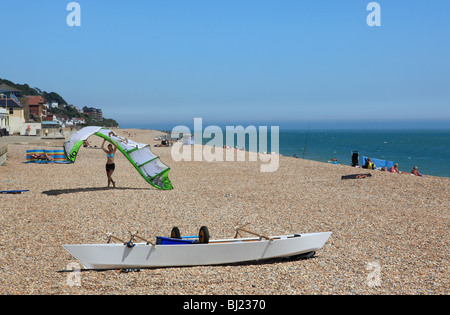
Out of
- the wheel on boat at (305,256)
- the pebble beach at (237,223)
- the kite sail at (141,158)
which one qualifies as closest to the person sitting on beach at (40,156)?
the pebble beach at (237,223)

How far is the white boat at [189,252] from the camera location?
308 inches

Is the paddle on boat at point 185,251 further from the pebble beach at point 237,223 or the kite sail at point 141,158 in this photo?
the kite sail at point 141,158

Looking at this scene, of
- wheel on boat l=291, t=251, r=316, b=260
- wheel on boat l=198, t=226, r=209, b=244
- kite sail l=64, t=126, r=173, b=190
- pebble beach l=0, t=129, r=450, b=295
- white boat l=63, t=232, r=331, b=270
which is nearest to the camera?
pebble beach l=0, t=129, r=450, b=295

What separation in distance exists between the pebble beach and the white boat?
0.21 meters

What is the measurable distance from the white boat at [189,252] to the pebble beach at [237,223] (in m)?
0.21

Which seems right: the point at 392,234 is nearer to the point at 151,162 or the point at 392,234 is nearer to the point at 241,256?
the point at 241,256

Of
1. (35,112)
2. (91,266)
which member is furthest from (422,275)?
(35,112)

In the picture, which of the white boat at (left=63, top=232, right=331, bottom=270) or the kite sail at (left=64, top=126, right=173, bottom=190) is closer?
the white boat at (left=63, top=232, right=331, bottom=270)

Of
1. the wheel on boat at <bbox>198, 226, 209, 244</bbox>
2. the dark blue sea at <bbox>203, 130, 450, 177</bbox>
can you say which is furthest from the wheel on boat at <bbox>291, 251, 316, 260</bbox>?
the dark blue sea at <bbox>203, 130, 450, 177</bbox>

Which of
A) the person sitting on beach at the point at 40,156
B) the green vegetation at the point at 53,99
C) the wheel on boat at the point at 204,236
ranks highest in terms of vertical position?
the green vegetation at the point at 53,99

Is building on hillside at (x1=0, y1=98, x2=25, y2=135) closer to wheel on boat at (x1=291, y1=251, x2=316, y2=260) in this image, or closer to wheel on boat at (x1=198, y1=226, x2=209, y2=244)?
wheel on boat at (x1=198, y1=226, x2=209, y2=244)

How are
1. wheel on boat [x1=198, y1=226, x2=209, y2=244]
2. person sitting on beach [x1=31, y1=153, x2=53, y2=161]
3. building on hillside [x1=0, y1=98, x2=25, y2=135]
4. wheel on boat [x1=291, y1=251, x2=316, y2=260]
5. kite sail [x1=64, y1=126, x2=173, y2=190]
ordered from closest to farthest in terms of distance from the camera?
wheel on boat [x1=198, y1=226, x2=209, y2=244] < wheel on boat [x1=291, y1=251, x2=316, y2=260] < kite sail [x1=64, y1=126, x2=173, y2=190] < person sitting on beach [x1=31, y1=153, x2=53, y2=161] < building on hillside [x1=0, y1=98, x2=25, y2=135]

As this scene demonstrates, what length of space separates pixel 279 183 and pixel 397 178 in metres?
6.36

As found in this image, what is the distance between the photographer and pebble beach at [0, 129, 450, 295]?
7609 mm
